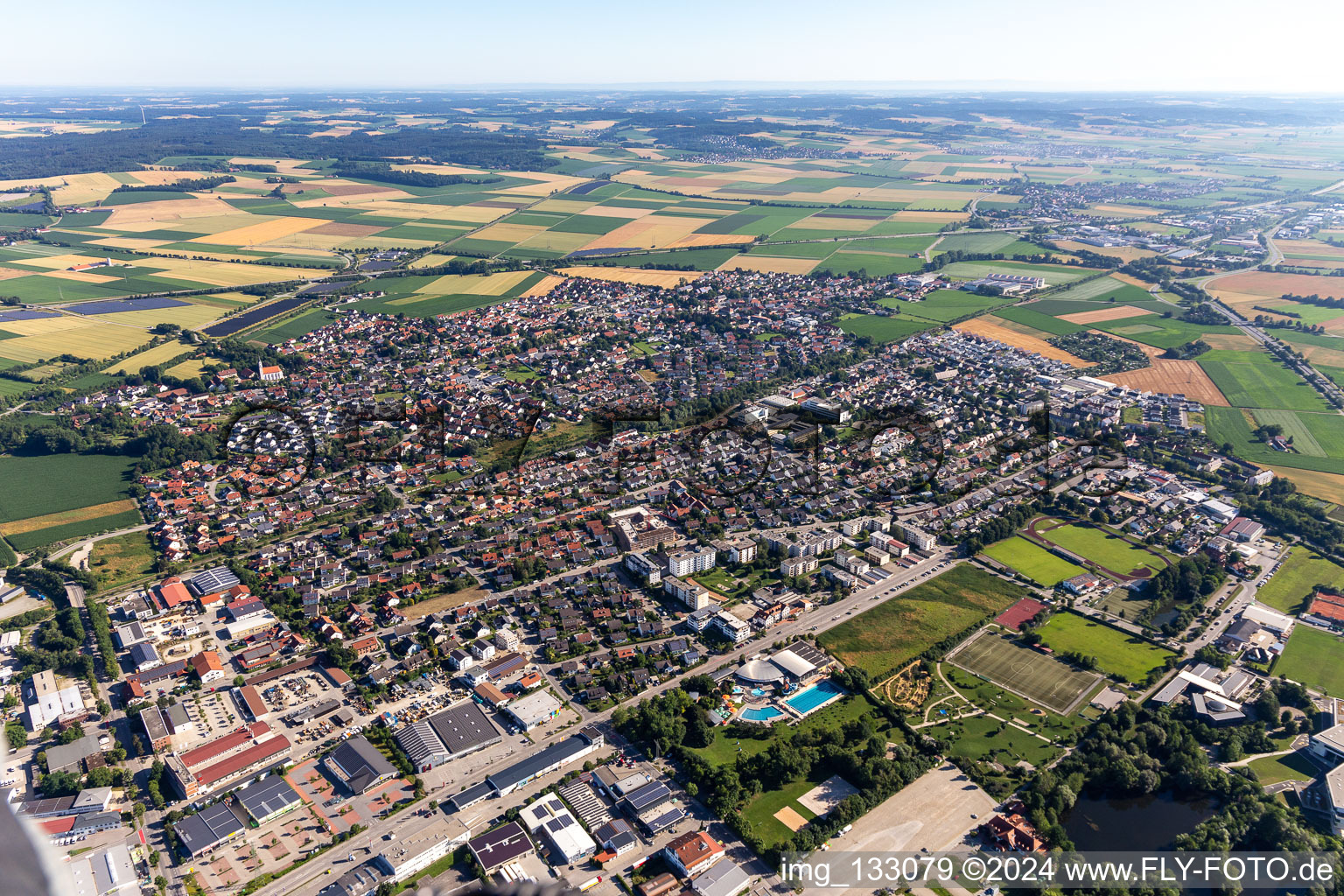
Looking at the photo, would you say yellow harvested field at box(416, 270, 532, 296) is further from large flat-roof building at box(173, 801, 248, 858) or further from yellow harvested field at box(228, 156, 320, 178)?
yellow harvested field at box(228, 156, 320, 178)

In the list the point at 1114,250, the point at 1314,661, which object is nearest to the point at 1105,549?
the point at 1314,661

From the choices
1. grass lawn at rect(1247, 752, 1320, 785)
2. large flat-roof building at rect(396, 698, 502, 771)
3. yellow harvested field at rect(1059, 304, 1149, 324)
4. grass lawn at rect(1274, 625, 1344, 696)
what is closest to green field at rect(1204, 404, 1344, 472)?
grass lawn at rect(1274, 625, 1344, 696)

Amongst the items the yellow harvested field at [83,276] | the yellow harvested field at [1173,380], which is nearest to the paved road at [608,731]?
the yellow harvested field at [1173,380]

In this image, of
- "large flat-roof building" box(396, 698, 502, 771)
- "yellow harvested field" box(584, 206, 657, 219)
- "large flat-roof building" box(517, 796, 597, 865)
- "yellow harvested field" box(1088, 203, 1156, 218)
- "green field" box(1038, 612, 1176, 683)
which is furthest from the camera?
"yellow harvested field" box(584, 206, 657, 219)

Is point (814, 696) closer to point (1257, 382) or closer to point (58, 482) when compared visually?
point (58, 482)

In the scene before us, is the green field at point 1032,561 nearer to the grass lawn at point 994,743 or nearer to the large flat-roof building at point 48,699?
the grass lawn at point 994,743

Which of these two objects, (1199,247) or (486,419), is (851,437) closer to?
(486,419)
